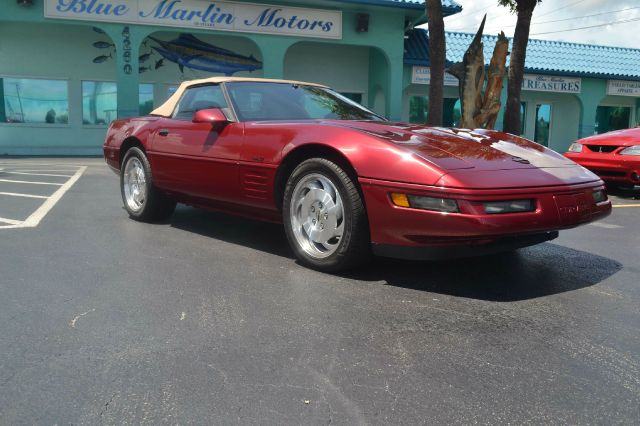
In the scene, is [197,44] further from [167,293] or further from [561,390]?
[561,390]

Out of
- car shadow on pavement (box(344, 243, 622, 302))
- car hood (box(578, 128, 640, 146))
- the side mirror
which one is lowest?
car shadow on pavement (box(344, 243, 622, 302))

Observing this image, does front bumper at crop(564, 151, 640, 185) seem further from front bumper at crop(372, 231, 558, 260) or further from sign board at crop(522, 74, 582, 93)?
sign board at crop(522, 74, 582, 93)

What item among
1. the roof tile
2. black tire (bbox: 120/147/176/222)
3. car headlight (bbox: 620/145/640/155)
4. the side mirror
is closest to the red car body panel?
the side mirror

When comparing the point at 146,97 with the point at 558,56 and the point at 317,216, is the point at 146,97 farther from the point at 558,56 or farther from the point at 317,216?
the point at 317,216

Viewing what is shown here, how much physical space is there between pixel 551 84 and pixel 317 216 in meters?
19.1

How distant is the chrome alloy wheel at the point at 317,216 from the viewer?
3.68m

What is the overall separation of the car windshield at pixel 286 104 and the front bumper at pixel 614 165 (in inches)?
192

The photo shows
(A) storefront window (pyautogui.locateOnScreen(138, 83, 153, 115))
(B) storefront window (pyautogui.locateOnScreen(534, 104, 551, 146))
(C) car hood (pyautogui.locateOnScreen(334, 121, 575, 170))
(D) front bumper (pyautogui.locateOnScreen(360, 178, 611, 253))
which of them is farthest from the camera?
(B) storefront window (pyautogui.locateOnScreen(534, 104, 551, 146))

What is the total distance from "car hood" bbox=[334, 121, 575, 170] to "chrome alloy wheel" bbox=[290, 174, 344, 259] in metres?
0.46

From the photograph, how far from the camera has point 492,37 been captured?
21109 mm

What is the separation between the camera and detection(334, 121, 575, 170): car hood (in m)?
3.38

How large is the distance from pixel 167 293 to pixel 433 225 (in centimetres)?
159

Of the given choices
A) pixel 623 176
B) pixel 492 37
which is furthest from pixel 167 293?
pixel 492 37

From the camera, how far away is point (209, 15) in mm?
16203
